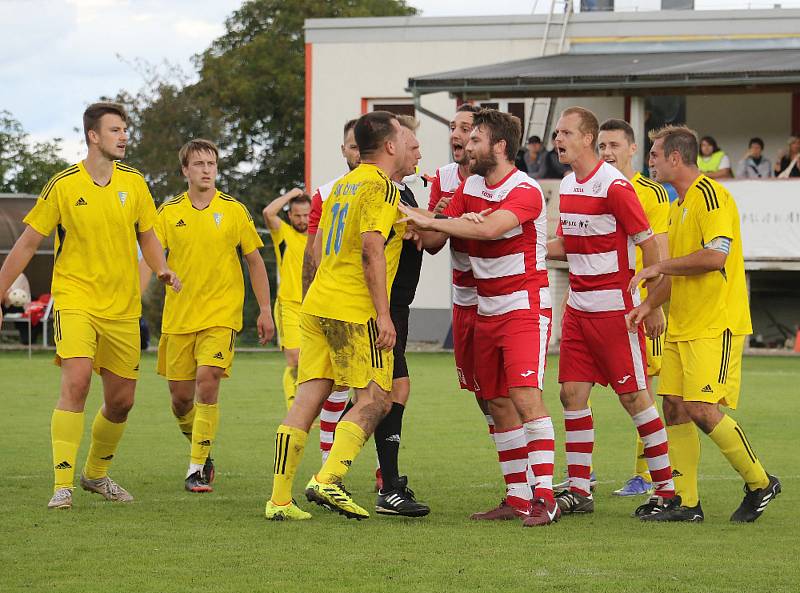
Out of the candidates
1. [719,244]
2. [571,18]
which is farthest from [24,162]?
[719,244]

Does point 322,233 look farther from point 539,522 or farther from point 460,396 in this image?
point 460,396

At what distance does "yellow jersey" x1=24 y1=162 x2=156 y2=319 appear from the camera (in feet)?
28.2

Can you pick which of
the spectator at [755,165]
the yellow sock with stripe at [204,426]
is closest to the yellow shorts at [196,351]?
the yellow sock with stripe at [204,426]

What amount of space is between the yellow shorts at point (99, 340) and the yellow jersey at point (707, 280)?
3.26 meters

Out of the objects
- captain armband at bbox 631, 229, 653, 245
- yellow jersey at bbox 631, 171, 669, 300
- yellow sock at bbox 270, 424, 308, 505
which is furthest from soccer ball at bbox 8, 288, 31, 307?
captain armband at bbox 631, 229, 653, 245

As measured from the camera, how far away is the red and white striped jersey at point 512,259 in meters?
8.03

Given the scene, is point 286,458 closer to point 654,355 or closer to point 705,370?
point 705,370

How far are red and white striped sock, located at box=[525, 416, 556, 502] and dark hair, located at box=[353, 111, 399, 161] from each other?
1.76 m

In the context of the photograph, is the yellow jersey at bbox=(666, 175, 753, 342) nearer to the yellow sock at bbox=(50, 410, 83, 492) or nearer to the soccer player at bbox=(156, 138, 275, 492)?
the soccer player at bbox=(156, 138, 275, 492)

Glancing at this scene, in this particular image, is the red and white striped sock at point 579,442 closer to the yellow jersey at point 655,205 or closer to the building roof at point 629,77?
the yellow jersey at point 655,205

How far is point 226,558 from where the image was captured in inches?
264

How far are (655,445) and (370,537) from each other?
2152 mm

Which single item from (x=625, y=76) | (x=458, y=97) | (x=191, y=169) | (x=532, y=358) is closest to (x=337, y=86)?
(x=458, y=97)

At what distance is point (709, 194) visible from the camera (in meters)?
8.13
